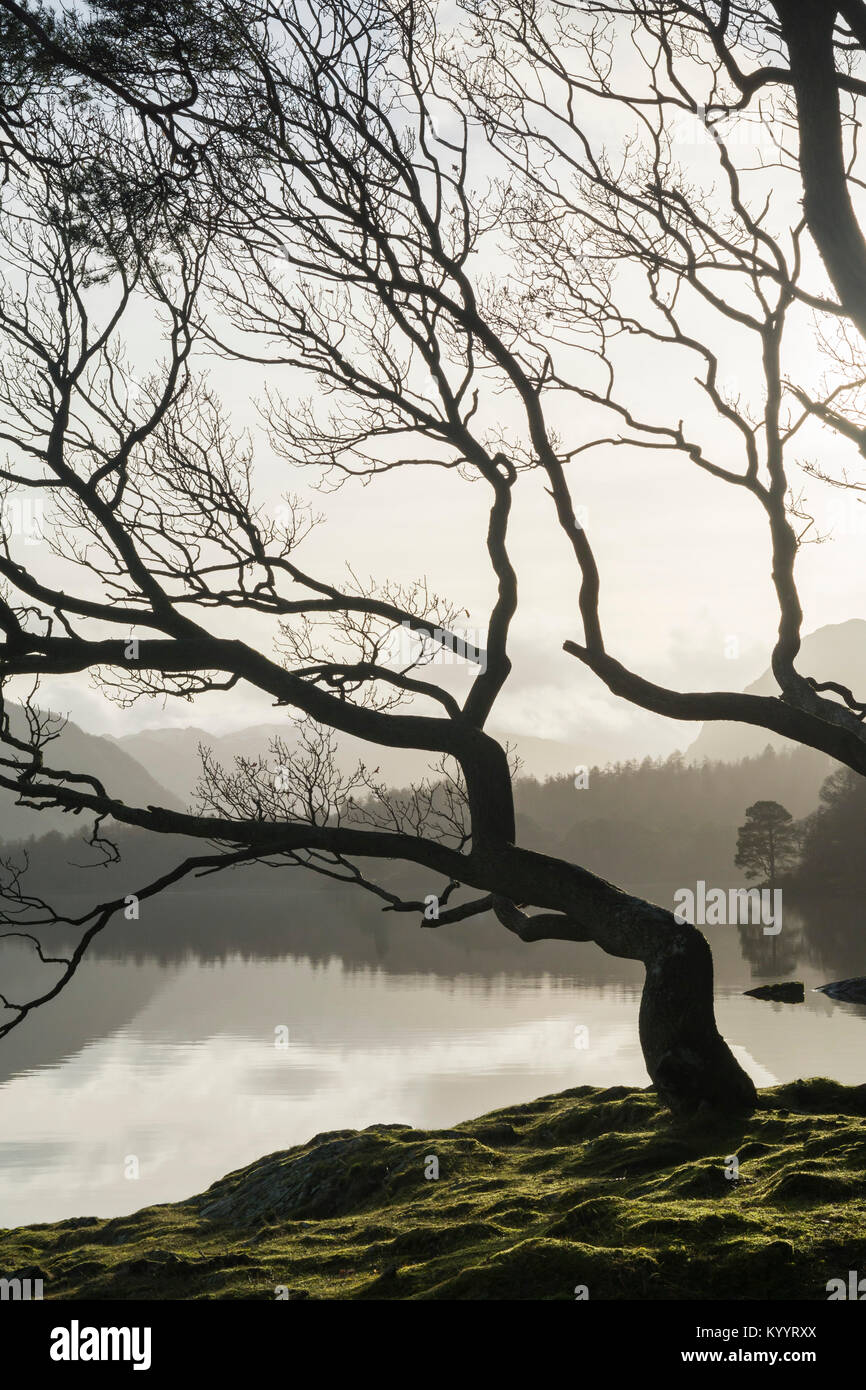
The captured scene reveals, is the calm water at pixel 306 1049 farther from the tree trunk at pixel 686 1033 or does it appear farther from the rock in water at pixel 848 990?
the tree trunk at pixel 686 1033

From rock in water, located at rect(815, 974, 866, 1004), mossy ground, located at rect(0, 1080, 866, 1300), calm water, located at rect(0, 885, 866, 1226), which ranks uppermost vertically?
mossy ground, located at rect(0, 1080, 866, 1300)

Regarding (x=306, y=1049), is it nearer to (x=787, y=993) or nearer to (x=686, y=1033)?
(x=787, y=993)

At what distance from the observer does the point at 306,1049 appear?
31.6 metres

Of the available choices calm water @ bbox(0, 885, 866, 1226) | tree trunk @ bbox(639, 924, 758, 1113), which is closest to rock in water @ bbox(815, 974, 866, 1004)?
calm water @ bbox(0, 885, 866, 1226)

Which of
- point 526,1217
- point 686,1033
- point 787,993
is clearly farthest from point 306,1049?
point 526,1217

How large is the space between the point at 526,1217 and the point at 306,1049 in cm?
2366

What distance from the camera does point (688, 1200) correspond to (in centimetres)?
834

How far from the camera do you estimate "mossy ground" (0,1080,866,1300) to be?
7020mm

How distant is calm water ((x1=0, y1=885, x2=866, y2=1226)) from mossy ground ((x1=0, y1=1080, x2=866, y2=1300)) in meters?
7.14

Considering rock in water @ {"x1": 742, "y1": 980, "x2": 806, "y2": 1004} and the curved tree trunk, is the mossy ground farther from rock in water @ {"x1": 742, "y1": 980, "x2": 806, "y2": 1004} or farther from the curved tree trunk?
rock in water @ {"x1": 742, "y1": 980, "x2": 806, "y2": 1004}
